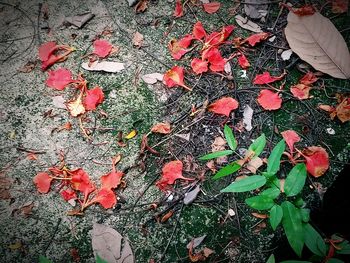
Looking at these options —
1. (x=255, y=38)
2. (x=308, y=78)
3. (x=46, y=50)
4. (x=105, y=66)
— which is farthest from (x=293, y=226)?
(x=46, y=50)

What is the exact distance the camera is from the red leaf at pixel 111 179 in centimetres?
198

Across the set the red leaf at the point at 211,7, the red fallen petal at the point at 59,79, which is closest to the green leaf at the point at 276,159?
the red leaf at the point at 211,7

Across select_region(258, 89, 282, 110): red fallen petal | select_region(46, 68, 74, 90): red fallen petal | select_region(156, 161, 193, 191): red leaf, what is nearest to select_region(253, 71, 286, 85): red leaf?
select_region(258, 89, 282, 110): red fallen petal

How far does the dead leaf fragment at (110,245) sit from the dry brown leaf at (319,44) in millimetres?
1718

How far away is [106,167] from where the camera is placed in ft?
6.77

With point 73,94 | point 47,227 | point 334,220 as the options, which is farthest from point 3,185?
point 334,220

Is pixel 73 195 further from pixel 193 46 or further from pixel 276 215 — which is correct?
pixel 193 46

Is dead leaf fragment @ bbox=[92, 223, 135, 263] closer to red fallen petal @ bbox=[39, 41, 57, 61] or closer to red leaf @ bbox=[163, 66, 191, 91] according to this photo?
red leaf @ bbox=[163, 66, 191, 91]

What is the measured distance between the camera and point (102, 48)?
96.7 inches

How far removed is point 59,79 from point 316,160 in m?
1.88

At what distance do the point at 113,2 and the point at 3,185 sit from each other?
1.70 meters

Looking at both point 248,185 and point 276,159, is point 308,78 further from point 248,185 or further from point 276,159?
point 248,185

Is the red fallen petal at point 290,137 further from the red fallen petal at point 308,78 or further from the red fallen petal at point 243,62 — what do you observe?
the red fallen petal at point 243,62

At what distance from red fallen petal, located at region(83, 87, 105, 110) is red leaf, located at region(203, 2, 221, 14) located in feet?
3.64
